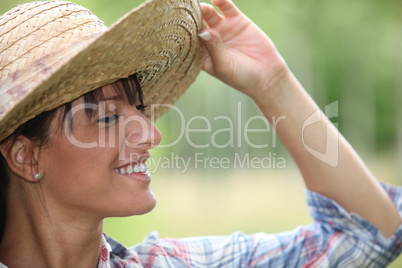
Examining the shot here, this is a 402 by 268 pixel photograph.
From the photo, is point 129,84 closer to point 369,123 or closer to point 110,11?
point 110,11

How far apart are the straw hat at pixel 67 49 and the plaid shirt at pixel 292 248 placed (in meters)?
0.44

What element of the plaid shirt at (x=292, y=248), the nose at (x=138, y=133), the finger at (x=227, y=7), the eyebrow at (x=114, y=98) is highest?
the finger at (x=227, y=7)

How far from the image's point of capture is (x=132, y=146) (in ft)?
5.26

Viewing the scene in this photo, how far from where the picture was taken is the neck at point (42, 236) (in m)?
1.60

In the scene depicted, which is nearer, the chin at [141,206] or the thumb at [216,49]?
the chin at [141,206]

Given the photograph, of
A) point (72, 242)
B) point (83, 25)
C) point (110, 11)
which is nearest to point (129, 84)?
point (83, 25)

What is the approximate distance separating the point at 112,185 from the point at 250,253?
46 centimetres

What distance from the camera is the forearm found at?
178 cm

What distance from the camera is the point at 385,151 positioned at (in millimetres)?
14289

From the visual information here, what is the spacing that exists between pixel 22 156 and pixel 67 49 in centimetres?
30

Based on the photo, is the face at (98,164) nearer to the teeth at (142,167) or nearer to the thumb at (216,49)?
the teeth at (142,167)

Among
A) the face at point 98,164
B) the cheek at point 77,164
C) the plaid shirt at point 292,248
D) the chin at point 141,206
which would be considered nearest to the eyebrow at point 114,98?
the face at point 98,164

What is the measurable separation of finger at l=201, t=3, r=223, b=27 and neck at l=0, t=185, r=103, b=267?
63 cm

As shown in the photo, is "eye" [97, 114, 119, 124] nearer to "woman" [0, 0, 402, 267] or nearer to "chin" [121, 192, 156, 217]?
"woman" [0, 0, 402, 267]
